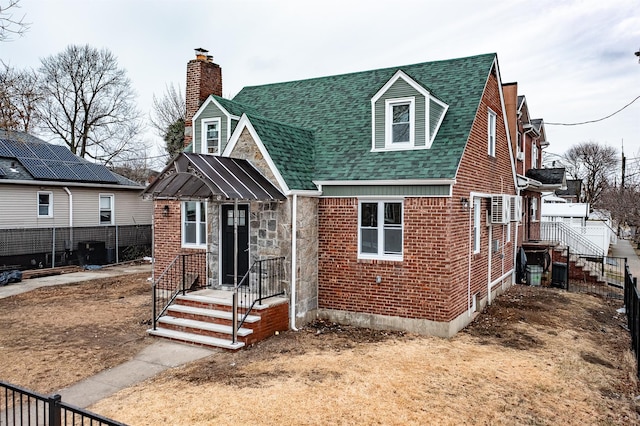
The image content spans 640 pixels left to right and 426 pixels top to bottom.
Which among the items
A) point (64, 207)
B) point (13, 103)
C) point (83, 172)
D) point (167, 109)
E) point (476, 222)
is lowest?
point (476, 222)

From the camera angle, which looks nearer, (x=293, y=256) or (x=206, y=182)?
(x=206, y=182)

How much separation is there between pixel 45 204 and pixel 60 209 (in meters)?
0.70

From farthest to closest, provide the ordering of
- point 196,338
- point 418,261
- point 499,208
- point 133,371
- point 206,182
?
1. point 499,208
2. point 418,261
3. point 196,338
4. point 206,182
5. point 133,371

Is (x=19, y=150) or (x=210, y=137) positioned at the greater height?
(x=19, y=150)

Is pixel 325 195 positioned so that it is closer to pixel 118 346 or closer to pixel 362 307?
pixel 362 307

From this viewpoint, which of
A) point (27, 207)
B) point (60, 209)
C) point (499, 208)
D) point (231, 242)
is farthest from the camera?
point (60, 209)

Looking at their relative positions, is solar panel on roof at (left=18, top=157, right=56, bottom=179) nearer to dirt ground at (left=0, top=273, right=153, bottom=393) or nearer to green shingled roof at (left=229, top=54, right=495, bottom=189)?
dirt ground at (left=0, top=273, right=153, bottom=393)

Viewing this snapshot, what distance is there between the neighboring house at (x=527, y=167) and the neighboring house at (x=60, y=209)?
20.0m

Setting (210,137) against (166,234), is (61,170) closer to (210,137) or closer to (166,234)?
(166,234)

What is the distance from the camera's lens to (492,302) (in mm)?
13469

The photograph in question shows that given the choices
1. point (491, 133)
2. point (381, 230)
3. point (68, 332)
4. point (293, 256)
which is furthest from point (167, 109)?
point (381, 230)

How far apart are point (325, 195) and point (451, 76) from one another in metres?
5.09

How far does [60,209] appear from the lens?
2247 centimetres

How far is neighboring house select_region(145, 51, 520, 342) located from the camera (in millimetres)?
9992
